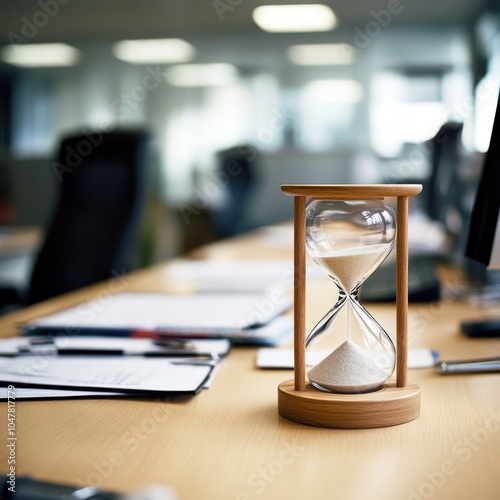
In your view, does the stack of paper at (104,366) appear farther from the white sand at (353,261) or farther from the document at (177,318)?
the white sand at (353,261)

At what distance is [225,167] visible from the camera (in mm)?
5277

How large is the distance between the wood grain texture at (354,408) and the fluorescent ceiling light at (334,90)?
284 inches

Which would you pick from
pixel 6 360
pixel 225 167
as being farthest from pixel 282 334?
pixel 225 167

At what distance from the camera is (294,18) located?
7289 millimetres

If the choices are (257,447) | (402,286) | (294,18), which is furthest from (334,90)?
(257,447)

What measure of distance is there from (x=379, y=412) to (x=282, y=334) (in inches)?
16.8

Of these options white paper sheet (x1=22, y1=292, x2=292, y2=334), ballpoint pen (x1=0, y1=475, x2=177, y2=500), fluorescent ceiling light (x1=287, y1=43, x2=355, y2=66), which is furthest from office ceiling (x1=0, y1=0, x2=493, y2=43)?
ballpoint pen (x1=0, y1=475, x2=177, y2=500)

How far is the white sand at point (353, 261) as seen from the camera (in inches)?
29.4

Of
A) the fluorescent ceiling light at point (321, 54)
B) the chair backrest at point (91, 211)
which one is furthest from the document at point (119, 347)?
the fluorescent ceiling light at point (321, 54)

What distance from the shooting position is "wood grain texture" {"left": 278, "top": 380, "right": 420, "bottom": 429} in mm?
726

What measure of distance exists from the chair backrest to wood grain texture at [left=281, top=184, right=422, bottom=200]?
1460mm

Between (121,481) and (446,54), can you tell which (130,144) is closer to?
(121,481)

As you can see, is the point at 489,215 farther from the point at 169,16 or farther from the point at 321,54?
the point at 169,16

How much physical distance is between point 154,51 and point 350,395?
7.78m
